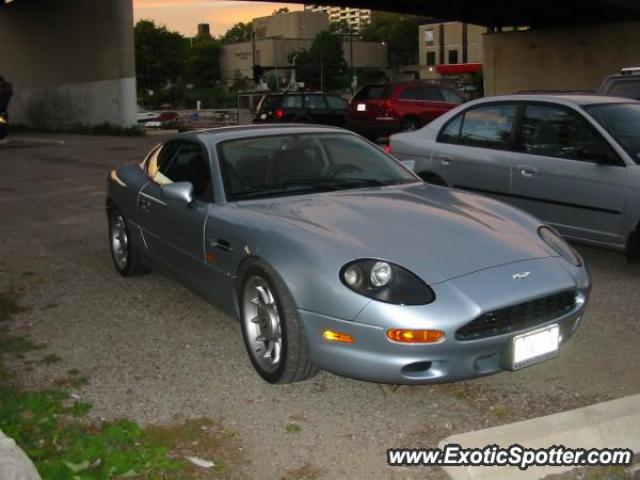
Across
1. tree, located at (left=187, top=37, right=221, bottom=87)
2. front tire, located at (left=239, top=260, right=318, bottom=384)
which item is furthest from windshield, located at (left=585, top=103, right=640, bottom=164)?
tree, located at (left=187, top=37, right=221, bottom=87)

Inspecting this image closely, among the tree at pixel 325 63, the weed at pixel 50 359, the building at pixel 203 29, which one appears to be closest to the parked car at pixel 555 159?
the weed at pixel 50 359

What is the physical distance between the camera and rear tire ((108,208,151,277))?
6.08 m

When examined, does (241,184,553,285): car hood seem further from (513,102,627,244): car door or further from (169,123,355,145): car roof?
(513,102,627,244): car door

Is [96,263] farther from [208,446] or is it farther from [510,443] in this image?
[510,443]

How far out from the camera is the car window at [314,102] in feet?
76.2

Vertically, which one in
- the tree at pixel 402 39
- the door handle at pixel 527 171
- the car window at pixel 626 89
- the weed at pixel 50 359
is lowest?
the weed at pixel 50 359

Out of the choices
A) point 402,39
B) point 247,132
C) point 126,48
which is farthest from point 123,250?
point 402,39

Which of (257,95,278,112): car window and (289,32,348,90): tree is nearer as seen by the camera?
(257,95,278,112): car window

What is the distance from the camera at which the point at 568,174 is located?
6.27m

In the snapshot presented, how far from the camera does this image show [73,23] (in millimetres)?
28266

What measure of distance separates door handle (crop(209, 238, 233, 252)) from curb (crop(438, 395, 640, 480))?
5.47 feet

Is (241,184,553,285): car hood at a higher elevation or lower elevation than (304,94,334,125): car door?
lower

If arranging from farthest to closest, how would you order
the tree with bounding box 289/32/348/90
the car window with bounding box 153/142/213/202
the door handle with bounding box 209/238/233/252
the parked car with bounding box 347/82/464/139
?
the tree with bounding box 289/32/348/90 < the parked car with bounding box 347/82/464/139 < the car window with bounding box 153/142/213/202 < the door handle with bounding box 209/238/233/252

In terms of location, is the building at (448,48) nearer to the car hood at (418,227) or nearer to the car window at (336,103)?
the car window at (336,103)
